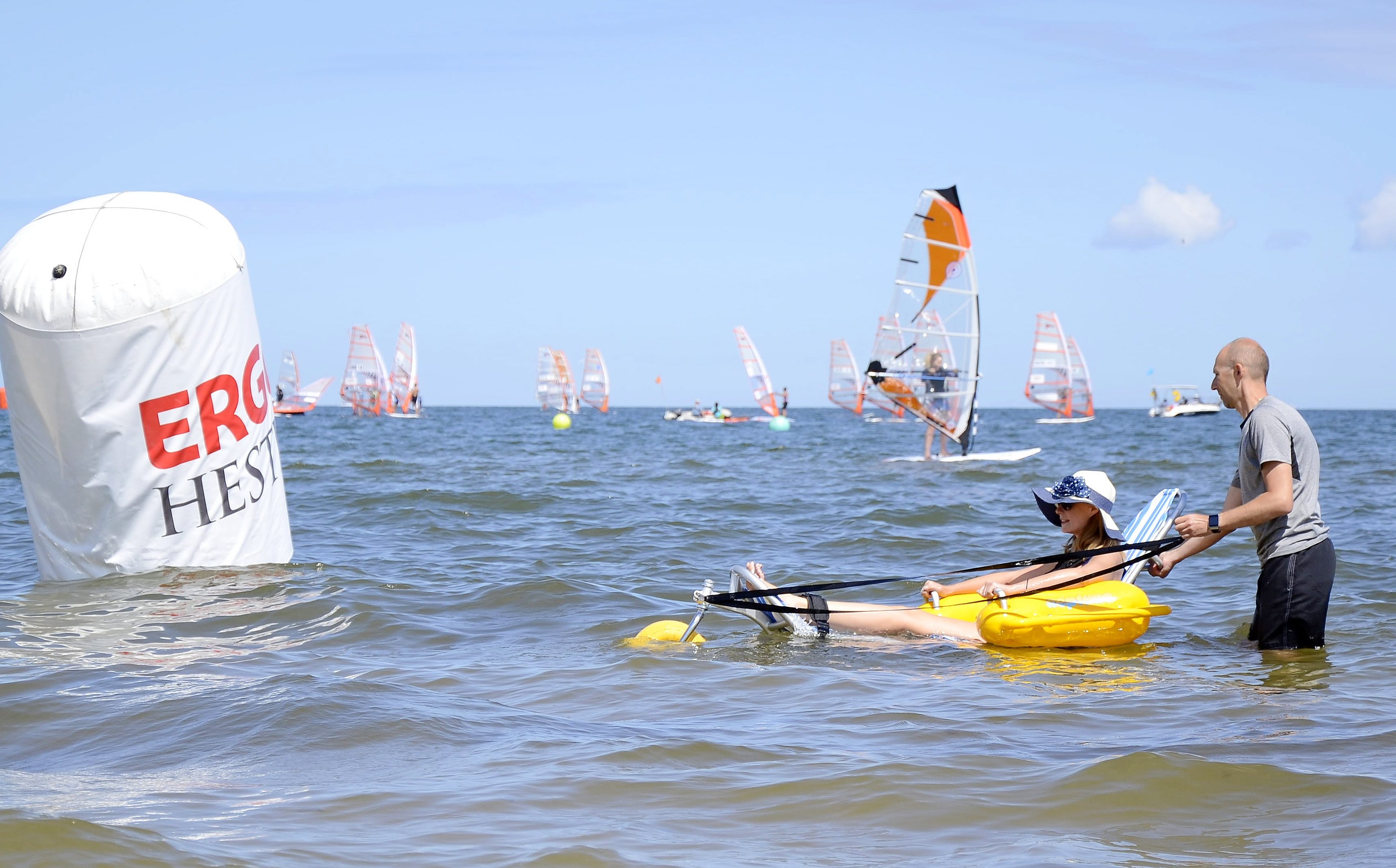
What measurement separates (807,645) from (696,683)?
1.22 metres

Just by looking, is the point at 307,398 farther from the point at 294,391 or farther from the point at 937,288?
the point at 937,288

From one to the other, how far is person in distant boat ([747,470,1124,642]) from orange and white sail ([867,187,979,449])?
16889 mm

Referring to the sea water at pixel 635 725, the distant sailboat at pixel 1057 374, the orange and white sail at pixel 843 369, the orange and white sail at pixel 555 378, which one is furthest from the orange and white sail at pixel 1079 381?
the sea water at pixel 635 725

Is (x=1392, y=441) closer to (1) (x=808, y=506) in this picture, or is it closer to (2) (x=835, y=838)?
(1) (x=808, y=506)

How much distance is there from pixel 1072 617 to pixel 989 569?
0.48 meters

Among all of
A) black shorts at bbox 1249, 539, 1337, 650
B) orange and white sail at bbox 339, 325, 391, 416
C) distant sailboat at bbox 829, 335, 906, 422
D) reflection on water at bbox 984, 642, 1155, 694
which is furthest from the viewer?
orange and white sail at bbox 339, 325, 391, 416

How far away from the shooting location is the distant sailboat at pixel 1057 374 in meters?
50.3

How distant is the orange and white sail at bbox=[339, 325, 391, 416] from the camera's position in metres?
63.1

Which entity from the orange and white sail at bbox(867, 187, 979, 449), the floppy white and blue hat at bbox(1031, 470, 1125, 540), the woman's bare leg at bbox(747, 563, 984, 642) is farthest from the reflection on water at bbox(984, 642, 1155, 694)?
the orange and white sail at bbox(867, 187, 979, 449)

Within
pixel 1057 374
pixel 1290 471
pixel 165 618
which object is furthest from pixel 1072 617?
pixel 1057 374

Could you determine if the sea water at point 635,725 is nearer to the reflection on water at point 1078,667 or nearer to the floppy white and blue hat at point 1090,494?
the reflection on water at point 1078,667

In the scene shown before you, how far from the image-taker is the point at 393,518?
519 inches

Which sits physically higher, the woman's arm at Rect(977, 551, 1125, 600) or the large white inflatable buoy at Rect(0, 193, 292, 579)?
the large white inflatable buoy at Rect(0, 193, 292, 579)

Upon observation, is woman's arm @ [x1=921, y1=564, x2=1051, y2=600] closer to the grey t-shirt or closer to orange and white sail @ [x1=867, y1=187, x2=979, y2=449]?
the grey t-shirt
